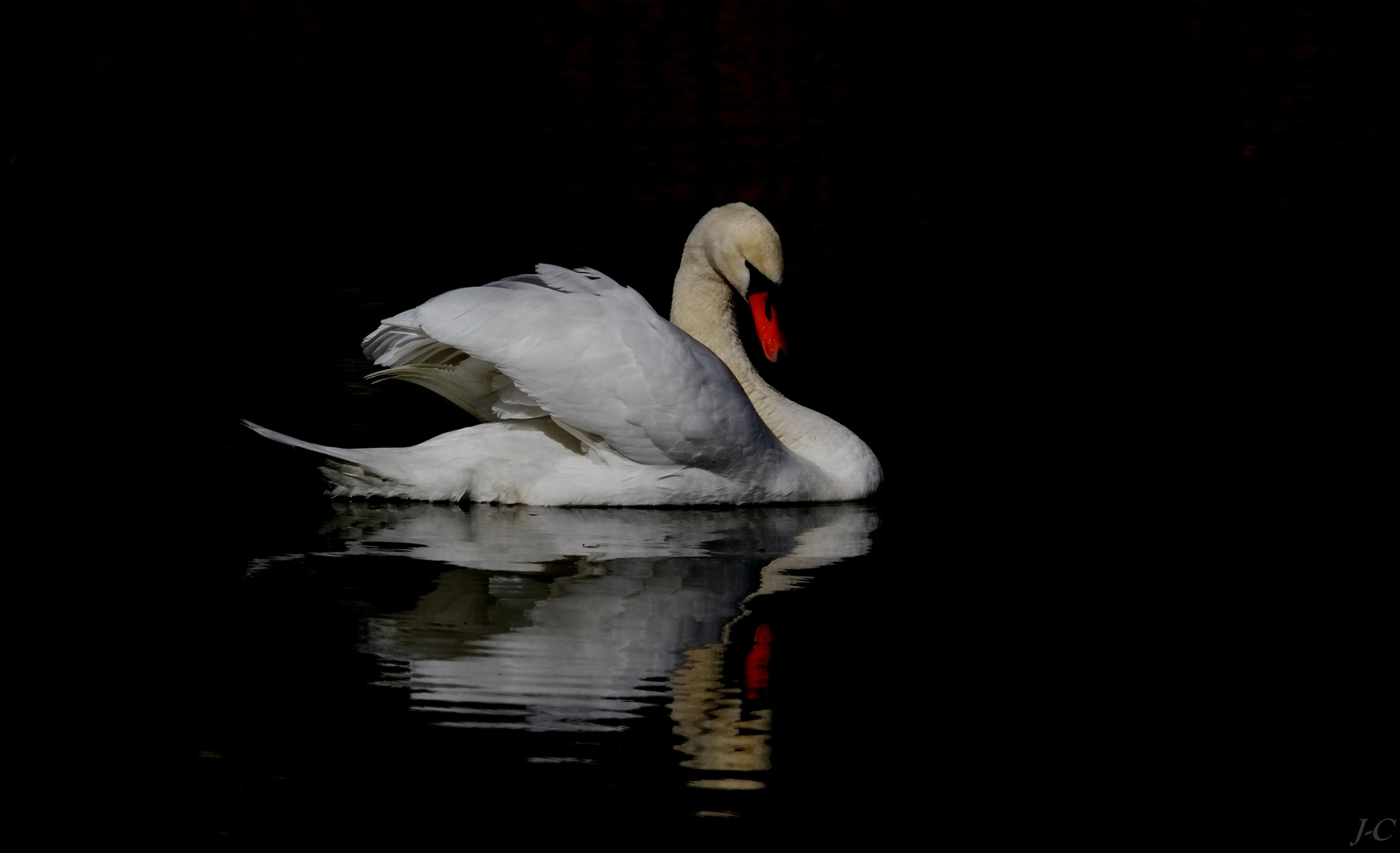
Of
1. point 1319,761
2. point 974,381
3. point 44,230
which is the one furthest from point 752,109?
point 1319,761

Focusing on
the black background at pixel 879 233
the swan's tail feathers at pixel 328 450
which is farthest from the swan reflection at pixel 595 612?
the black background at pixel 879 233

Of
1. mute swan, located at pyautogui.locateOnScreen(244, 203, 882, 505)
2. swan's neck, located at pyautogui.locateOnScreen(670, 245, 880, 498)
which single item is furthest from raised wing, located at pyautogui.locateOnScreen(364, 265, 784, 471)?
swan's neck, located at pyautogui.locateOnScreen(670, 245, 880, 498)

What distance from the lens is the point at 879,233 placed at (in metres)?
15.2

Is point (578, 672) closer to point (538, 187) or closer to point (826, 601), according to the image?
point (826, 601)

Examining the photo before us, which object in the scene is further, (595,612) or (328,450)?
(328,450)

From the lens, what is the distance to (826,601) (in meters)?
6.52

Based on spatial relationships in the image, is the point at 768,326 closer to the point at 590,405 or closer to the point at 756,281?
the point at 756,281

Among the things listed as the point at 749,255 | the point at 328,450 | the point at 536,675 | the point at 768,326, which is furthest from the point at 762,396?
the point at 536,675

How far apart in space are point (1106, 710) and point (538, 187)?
11.5 metres

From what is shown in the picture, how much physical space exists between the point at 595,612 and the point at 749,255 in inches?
99.2

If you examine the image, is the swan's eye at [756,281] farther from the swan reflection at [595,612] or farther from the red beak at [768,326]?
the swan reflection at [595,612]

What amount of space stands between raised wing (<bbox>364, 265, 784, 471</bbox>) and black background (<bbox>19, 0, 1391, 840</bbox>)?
909mm

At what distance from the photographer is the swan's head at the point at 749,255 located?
8.27m

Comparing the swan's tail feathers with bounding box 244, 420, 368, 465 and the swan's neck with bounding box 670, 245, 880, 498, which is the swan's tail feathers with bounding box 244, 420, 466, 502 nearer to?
the swan's tail feathers with bounding box 244, 420, 368, 465
